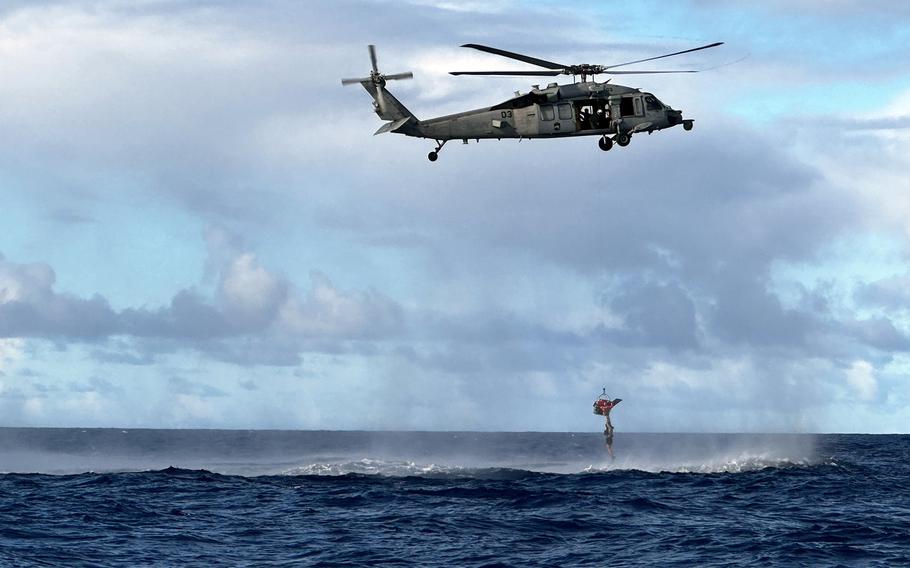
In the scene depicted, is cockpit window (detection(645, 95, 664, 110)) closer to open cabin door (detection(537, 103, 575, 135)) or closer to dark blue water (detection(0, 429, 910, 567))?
open cabin door (detection(537, 103, 575, 135))

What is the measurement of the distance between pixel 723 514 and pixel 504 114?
20933 mm

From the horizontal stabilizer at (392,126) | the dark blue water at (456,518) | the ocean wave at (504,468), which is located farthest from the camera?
the ocean wave at (504,468)

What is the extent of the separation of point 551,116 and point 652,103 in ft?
15.1

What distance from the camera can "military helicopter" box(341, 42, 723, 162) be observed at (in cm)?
4459

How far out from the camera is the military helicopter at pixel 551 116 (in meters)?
44.6

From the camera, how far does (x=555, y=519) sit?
4584 cm

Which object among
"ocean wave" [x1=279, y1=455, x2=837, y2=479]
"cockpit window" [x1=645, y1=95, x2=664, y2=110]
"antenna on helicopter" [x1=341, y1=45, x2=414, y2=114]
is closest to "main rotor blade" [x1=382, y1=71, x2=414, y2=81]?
"antenna on helicopter" [x1=341, y1=45, x2=414, y2=114]

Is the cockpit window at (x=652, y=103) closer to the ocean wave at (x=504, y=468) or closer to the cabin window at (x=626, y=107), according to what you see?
the cabin window at (x=626, y=107)

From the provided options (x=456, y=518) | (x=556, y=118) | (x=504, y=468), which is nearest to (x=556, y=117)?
(x=556, y=118)

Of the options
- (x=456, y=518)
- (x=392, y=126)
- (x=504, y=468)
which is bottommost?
(x=456, y=518)

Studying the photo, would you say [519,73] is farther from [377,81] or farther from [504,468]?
[504,468]

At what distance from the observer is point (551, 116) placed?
4456cm

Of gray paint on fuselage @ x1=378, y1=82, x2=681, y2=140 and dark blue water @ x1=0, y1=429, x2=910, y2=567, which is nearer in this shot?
dark blue water @ x1=0, y1=429, x2=910, y2=567

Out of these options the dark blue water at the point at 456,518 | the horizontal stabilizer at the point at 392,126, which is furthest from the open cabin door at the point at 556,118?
the dark blue water at the point at 456,518
